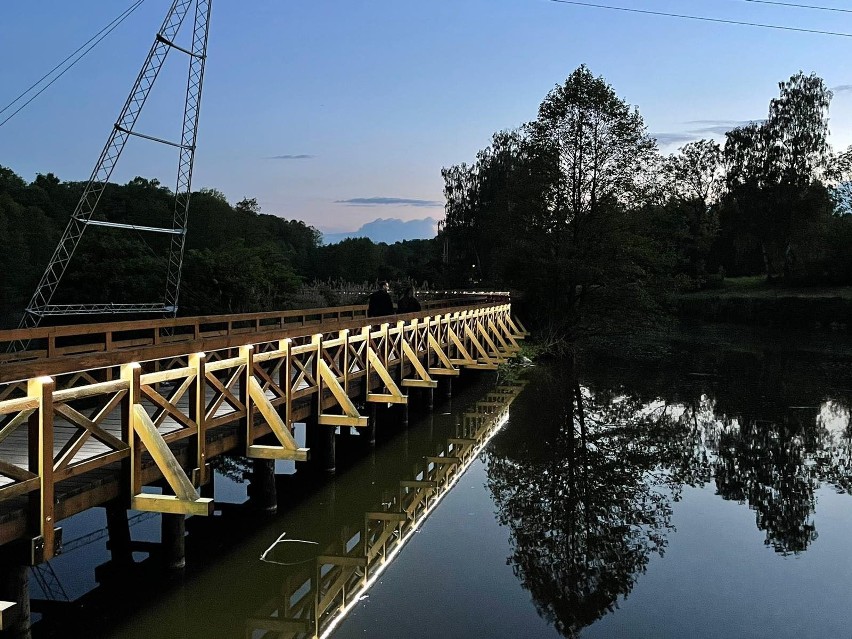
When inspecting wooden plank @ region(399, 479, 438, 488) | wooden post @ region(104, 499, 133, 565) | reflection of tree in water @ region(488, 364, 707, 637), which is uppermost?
wooden post @ region(104, 499, 133, 565)

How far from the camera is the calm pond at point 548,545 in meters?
6.53

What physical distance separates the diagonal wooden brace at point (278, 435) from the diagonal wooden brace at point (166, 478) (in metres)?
1.86

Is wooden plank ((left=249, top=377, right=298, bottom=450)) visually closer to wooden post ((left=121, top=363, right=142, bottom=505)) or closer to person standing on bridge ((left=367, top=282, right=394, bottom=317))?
wooden post ((left=121, top=363, right=142, bottom=505))

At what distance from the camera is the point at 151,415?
9.05 metres

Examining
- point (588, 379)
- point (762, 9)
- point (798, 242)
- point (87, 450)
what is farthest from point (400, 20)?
point (798, 242)

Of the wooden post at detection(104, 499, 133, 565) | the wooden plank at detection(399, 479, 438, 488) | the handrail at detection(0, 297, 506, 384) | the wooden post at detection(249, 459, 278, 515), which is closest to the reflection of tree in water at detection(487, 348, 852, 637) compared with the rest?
the wooden plank at detection(399, 479, 438, 488)

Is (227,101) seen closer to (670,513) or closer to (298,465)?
(298,465)

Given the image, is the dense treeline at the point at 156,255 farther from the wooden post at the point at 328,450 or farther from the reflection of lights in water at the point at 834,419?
the wooden post at the point at 328,450

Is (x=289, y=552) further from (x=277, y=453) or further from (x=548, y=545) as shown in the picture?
(x=548, y=545)

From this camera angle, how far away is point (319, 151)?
1602 inches

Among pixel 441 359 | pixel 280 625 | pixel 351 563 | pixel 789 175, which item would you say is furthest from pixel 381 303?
pixel 789 175

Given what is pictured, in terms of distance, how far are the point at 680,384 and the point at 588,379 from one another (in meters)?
2.45

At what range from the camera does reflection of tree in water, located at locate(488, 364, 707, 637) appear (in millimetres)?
7422

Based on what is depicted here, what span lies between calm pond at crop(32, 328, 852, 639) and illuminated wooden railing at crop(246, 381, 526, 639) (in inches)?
2.5
